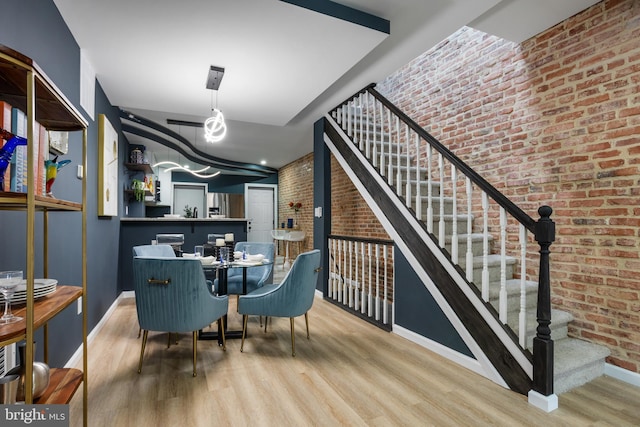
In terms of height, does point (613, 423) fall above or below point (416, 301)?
below

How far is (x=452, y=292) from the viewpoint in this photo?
2.69 m

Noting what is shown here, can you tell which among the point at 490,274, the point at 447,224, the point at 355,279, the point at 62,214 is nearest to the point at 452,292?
the point at 490,274

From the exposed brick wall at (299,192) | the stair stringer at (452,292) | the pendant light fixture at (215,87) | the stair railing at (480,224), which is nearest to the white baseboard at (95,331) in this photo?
the pendant light fixture at (215,87)

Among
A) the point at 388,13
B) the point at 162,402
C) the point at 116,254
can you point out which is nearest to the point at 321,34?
the point at 388,13

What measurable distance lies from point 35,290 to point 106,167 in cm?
281

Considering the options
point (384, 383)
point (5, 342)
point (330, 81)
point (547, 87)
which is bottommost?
point (384, 383)

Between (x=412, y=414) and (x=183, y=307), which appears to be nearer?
(x=412, y=414)

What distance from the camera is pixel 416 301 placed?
309cm

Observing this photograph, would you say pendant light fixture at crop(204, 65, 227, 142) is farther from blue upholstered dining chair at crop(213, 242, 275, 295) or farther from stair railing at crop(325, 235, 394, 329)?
stair railing at crop(325, 235, 394, 329)

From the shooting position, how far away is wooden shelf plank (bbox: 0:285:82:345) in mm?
1020

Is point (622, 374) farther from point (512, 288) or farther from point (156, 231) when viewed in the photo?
point (156, 231)

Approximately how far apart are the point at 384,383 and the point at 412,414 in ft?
1.25

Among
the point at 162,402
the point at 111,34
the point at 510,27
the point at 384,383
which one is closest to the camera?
the point at 162,402

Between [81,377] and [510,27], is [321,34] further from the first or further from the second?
[81,377]
